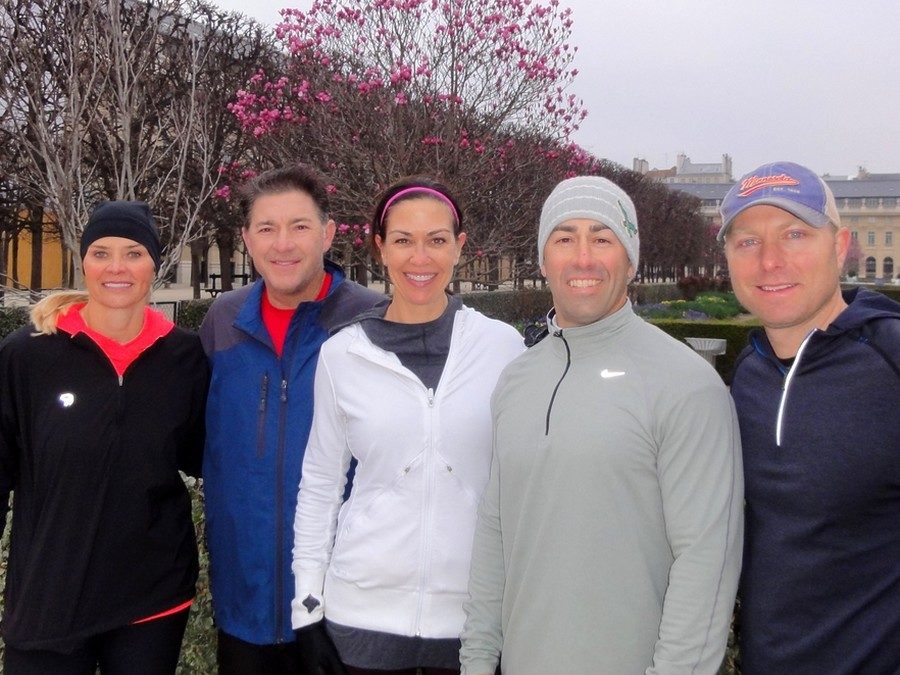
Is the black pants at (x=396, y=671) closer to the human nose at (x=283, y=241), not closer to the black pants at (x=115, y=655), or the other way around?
the black pants at (x=115, y=655)

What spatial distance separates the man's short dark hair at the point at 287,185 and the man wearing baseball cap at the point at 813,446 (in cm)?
150

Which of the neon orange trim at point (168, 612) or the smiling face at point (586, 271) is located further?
the neon orange trim at point (168, 612)

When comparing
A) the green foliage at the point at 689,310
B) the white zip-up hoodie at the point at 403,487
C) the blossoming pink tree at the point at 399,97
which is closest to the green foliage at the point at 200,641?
the white zip-up hoodie at the point at 403,487

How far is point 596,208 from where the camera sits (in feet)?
6.96

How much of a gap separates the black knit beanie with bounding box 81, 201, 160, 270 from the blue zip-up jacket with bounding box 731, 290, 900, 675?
2052 millimetres

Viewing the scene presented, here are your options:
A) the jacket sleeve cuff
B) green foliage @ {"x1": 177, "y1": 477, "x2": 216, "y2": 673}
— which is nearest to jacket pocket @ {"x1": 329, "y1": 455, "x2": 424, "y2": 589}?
the jacket sleeve cuff

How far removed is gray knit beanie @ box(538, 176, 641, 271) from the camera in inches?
83.7

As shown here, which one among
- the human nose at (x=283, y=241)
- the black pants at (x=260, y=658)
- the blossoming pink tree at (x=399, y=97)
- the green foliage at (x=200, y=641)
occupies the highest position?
the blossoming pink tree at (x=399, y=97)

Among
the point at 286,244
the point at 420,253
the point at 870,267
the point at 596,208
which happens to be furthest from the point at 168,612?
the point at 870,267

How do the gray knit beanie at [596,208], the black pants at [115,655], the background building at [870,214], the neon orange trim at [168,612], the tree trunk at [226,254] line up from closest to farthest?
the gray knit beanie at [596,208], the black pants at [115,655], the neon orange trim at [168,612], the tree trunk at [226,254], the background building at [870,214]

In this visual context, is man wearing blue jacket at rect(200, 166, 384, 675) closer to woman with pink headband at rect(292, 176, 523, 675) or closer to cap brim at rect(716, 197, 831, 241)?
woman with pink headband at rect(292, 176, 523, 675)

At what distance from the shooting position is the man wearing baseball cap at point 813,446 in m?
1.79

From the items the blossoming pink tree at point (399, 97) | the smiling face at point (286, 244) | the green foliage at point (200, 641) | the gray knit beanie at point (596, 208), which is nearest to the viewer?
the gray knit beanie at point (596, 208)

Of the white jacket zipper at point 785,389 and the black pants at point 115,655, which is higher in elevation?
the white jacket zipper at point 785,389
